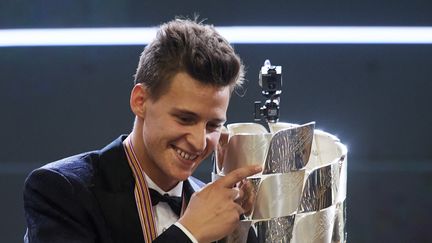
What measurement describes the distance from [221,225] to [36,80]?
1725mm

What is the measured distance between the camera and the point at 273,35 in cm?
303

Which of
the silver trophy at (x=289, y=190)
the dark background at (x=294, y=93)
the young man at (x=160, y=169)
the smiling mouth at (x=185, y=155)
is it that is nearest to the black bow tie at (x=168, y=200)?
the young man at (x=160, y=169)

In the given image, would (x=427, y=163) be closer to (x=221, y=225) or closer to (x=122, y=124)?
(x=122, y=124)

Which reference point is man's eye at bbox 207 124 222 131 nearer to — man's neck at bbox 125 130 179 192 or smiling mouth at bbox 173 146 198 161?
smiling mouth at bbox 173 146 198 161

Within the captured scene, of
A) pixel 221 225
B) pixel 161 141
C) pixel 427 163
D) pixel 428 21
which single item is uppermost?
pixel 428 21

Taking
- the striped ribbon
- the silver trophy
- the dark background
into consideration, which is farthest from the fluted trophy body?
the dark background

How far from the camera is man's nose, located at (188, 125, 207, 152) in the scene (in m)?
1.61

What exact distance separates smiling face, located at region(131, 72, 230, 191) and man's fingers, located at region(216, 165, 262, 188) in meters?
0.10

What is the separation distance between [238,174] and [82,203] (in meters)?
0.35

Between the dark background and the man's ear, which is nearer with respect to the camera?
the man's ear

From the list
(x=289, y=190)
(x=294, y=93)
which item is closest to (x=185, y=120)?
(x=289, y=190)

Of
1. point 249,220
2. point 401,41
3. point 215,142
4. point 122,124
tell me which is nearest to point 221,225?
point 249,220

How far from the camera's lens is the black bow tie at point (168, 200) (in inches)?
68.8

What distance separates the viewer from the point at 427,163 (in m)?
3.06
